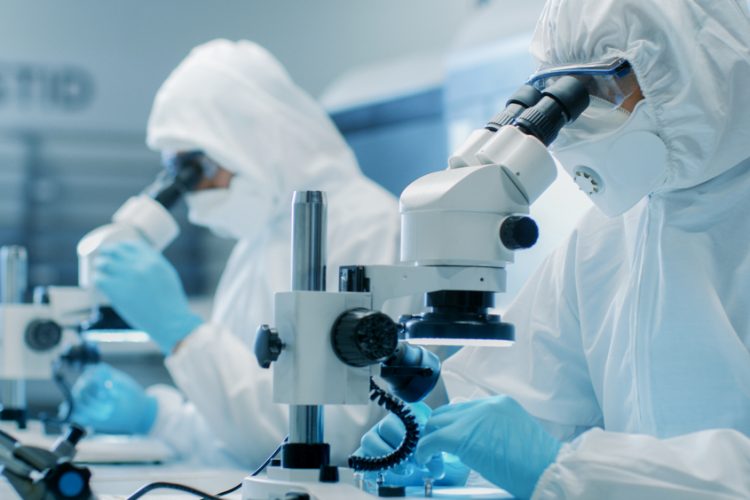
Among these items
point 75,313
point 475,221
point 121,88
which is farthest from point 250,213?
point 121,88

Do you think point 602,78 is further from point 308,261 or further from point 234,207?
point 234,207

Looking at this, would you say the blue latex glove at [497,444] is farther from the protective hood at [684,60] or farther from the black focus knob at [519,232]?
the protective hood at [684,60]

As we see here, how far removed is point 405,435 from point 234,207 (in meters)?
1.42

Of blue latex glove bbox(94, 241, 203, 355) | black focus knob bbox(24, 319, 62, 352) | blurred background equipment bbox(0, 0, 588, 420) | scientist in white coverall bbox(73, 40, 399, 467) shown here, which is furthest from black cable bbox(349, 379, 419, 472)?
blurred background equipment bbox(0, 0, 588, 420)

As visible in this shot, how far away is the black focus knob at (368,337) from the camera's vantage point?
1052 millimetres

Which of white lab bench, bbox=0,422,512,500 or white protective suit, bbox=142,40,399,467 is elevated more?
white protective suit, bbox=142,40,399,467

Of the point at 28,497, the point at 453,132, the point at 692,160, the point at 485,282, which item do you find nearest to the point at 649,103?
the point at 692,160

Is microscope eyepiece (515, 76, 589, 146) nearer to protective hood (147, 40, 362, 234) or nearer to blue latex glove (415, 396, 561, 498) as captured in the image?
blue latex glove (415, 396, 561, 498)

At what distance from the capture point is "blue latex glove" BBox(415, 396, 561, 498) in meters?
1.16

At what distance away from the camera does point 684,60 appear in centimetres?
126

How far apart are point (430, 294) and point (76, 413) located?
175 cm

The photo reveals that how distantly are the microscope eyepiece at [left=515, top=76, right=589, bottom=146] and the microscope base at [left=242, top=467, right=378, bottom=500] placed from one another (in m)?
0.42

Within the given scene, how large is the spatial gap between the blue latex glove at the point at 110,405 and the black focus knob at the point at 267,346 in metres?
1.60

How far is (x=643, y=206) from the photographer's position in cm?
142
